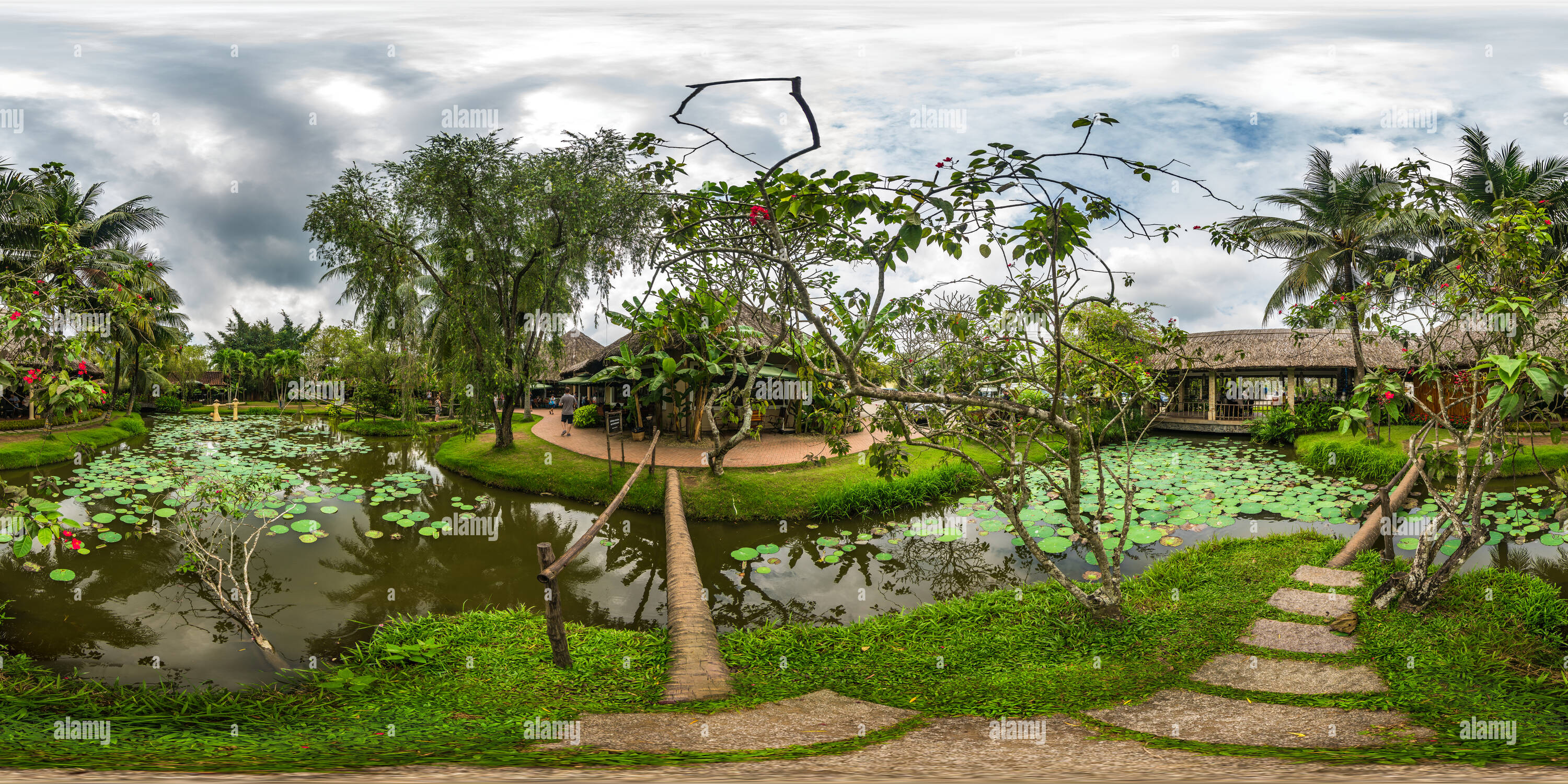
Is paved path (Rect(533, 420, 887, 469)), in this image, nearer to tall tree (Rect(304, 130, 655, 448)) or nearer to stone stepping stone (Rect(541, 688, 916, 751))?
tall tree (Rect(304, 130, 655, 448))

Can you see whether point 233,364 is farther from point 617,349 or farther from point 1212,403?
point 1212,403

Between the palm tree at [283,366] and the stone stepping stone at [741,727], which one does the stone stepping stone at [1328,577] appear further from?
the palm tree at [283,366]

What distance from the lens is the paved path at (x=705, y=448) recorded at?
42.1 feet

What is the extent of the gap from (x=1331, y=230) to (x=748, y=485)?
17606mm

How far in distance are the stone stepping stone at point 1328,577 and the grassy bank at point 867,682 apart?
16cm

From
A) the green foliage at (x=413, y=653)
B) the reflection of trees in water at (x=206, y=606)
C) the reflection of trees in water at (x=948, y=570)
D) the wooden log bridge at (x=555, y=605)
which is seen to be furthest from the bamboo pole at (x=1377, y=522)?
the reflection of trees in water at (x=206, y=606)

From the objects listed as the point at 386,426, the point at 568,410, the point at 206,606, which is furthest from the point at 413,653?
the point at 386,426

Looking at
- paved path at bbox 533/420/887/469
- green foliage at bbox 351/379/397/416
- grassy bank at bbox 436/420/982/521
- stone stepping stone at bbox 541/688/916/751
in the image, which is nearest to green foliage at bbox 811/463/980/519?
grassy bank at bbox 436/420/982/521

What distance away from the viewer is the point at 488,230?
13.3 m

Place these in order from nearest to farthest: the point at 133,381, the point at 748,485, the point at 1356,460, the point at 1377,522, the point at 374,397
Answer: the point at 1377,522 → the point at 748,485 → the point at 1356,460 → the point at 133,381 → the point at 374,397

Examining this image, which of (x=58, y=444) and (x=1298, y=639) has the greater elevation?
(x=58, y=444)

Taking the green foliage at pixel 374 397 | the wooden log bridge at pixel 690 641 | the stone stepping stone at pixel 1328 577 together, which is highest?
the green foliage at pixel 374 397

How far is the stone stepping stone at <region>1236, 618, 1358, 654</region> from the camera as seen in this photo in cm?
451

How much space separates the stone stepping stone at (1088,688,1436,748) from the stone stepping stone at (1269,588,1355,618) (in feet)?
6.58
